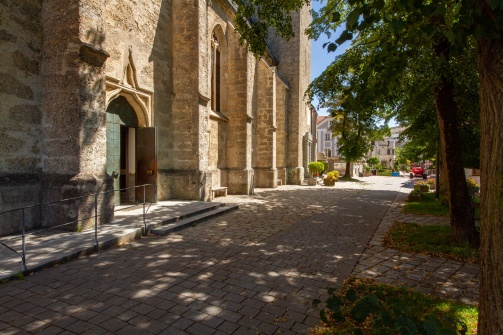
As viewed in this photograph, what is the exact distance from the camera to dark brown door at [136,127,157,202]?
29.3 ft

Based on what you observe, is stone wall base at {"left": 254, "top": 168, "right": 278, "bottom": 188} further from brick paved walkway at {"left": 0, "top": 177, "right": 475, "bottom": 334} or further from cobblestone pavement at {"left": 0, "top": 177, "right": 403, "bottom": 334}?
cobblestone pavement at {"left": 0, "top": 177, "right": 403, "bottom": 334}

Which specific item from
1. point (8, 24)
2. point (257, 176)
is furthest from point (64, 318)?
point (257, 176)

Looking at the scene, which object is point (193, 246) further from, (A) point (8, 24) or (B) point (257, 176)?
(B) point (257, 176)

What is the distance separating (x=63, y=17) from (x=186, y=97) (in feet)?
15.5

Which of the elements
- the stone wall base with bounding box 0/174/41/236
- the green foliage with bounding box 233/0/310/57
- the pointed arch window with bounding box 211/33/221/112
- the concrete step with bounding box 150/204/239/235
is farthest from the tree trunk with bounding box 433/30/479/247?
the pointed arch window with bounding box 211/33/221/112

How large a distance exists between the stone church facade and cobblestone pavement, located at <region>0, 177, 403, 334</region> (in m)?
2.22

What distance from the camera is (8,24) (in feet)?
18.4

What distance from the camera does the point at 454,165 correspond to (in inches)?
235

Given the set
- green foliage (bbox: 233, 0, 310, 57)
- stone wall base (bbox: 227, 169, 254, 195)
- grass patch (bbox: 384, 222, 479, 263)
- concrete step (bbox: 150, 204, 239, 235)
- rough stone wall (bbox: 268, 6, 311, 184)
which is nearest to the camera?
grass patch (bbox: 384, 222, 479, 263)

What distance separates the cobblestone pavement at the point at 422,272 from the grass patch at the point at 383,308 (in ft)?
1.10

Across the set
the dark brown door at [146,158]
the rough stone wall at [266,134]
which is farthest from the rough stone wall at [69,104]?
the rough stone wall at [266,134]

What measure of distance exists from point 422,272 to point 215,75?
39.6ft

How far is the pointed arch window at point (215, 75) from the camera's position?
1366 centimetres

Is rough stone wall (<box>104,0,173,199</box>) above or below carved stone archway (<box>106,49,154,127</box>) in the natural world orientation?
above
